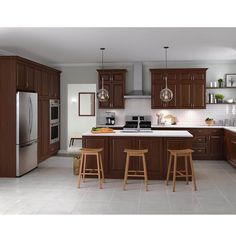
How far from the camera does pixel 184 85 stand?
9.21 m

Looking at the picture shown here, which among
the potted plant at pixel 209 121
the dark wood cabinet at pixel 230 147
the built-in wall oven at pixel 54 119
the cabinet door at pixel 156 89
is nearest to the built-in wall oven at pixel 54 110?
the built-in wall oven at pixel 54 119

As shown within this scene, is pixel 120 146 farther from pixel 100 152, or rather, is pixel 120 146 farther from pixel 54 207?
pixel 54 207

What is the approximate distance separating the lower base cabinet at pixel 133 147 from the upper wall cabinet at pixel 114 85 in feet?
9.61

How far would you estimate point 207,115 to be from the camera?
9531 millimetres

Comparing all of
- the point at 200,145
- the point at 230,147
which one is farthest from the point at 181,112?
the point at 230,147

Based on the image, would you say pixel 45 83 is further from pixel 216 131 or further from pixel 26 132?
pixel 216 131

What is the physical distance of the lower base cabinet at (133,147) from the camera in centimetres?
656

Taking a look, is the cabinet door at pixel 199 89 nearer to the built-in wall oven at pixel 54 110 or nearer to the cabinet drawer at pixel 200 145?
the cabinet drawer at pixel 200 145

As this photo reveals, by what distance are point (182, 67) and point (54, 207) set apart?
5.97m

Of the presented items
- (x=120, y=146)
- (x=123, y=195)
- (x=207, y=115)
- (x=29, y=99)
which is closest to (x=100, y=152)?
(x=120, y=146)

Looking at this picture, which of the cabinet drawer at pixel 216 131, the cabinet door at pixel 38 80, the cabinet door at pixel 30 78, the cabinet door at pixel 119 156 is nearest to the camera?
the cabinet door at pixel 119 156

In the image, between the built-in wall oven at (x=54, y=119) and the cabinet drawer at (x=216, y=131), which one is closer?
the cabinet drawer at (x=216, y=131)

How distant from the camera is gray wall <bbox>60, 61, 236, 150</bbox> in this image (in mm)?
9500

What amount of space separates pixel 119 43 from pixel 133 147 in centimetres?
205
